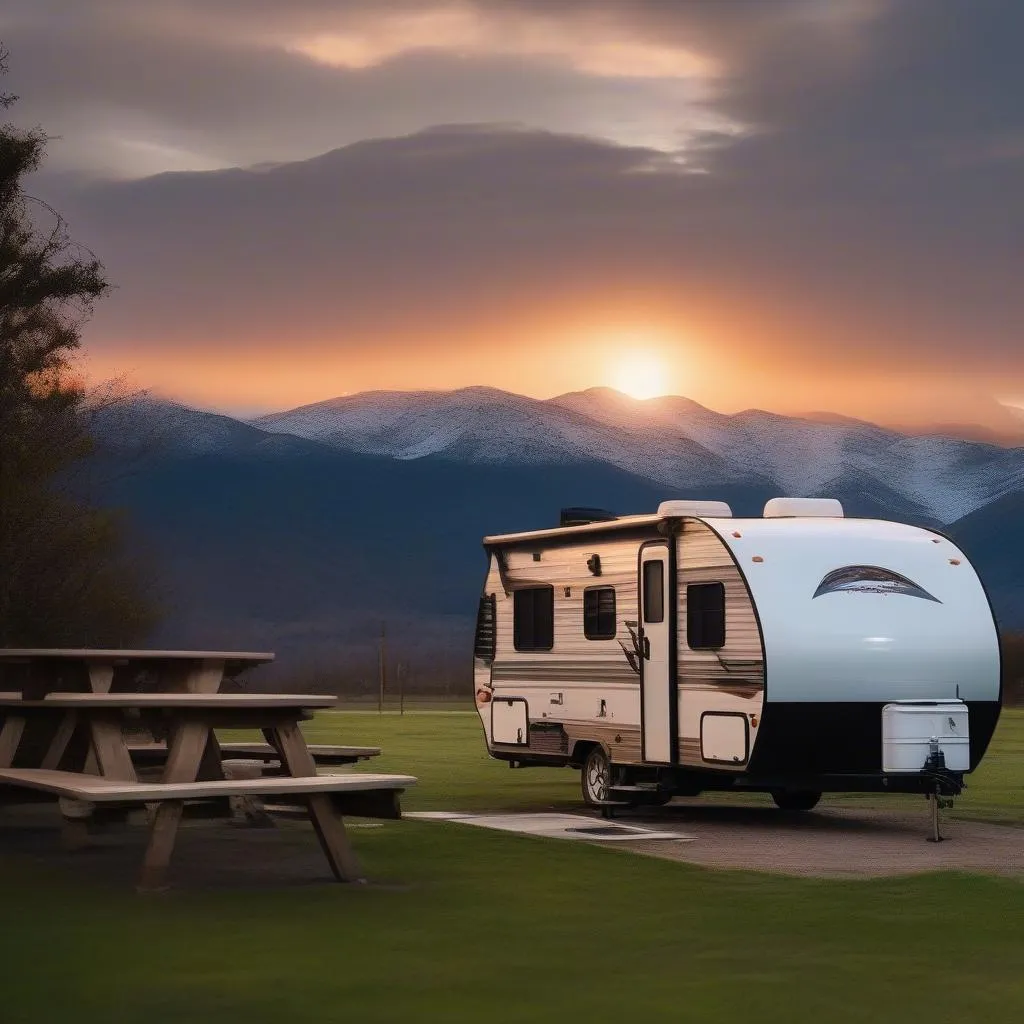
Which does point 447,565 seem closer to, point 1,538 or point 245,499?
point 245,499

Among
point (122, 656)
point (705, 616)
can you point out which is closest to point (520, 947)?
point (122, 656)

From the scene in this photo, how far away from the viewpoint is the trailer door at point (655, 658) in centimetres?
1570

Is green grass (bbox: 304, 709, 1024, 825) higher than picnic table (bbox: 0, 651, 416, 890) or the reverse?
the reverse

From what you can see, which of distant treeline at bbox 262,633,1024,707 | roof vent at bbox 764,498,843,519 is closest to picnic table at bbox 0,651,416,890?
roof vent at bbox 764,498,843,519

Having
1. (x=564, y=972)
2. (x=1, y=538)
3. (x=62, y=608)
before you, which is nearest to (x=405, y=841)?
(x=564, y=972)

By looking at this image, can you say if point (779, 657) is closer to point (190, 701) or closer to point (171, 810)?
point (190, 701)

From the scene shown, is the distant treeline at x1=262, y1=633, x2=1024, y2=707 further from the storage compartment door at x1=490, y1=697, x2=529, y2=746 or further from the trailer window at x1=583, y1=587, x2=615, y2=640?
the storage compartment door at x1=490, y1=697, x2=529, y2=746

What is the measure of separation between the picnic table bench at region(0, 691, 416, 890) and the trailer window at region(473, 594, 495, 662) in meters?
7.87

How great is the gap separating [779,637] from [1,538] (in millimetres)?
13958

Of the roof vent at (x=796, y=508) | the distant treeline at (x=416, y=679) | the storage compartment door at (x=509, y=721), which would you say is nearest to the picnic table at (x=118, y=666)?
the roof vent at (x=796, y=508)

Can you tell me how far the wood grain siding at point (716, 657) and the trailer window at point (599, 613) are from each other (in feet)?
3.90

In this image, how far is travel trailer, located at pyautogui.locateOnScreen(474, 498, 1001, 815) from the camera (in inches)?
571

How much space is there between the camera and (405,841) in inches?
525

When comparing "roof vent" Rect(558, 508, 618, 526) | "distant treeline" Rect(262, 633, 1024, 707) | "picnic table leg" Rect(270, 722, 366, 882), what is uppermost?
"roof vent" Rect(558, 508, 618, 526)
